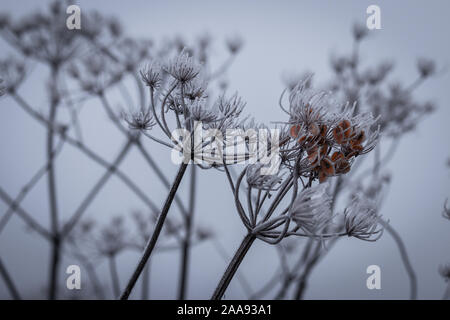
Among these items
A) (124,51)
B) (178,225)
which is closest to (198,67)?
(124,51)

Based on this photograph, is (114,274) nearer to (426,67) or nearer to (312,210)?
(312,210)

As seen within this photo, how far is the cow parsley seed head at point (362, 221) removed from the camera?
1.70 ft

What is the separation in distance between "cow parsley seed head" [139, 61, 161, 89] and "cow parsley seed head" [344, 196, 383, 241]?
0.31 m

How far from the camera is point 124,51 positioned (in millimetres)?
1167

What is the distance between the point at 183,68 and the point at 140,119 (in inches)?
4.1

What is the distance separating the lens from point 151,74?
0.58 metres

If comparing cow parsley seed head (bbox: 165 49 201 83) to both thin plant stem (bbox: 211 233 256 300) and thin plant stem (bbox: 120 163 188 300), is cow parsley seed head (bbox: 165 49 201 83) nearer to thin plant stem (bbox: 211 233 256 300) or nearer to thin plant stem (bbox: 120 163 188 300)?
thin plant stem (bbox: 120 163 188 300)

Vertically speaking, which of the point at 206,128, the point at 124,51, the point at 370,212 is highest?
the point at 124,51

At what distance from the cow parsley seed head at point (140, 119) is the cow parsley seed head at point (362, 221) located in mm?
297

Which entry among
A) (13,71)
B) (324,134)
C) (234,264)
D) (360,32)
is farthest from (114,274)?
(360,32)

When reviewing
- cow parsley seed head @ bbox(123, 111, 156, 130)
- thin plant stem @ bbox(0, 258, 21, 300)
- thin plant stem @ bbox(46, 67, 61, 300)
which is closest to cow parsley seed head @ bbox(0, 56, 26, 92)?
thin plant stem @ bbox(46, 67, 61, 300)

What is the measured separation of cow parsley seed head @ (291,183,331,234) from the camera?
1.54 feet
